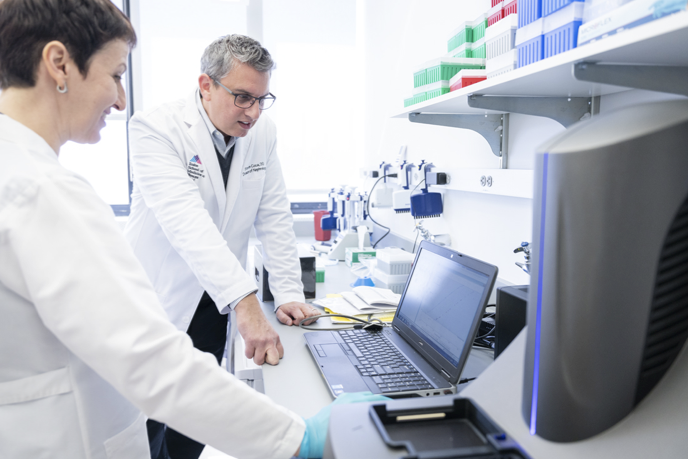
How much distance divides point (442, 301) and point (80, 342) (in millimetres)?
745

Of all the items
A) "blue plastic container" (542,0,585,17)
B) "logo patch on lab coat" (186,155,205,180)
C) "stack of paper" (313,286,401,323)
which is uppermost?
"blue plastic container" (542,0,585,17)

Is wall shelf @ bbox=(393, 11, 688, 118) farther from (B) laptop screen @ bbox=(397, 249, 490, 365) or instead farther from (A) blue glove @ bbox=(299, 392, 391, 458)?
(A) blue glove @ bbox=(299, 392, 391, 458)

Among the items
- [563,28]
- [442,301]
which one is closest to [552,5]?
[563,28]

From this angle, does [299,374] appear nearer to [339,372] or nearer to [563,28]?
[339,372]

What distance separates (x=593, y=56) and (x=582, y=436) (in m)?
0.51

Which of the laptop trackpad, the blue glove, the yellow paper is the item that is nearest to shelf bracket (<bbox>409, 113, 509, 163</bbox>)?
the yellow paper

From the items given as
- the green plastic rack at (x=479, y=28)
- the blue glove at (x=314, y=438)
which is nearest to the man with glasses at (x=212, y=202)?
the blue glove at (x=314, y=438)

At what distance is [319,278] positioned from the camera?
200cm

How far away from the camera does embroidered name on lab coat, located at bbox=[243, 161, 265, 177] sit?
1.74 meters

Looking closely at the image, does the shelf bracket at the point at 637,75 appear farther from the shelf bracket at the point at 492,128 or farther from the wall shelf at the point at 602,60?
the shelf bracket at the point at 492,128

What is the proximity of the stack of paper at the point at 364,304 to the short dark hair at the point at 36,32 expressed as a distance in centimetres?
96

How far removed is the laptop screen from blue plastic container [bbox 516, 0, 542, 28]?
51 cm

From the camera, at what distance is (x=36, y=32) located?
71cm

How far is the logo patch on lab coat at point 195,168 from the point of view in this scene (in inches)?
63.0
